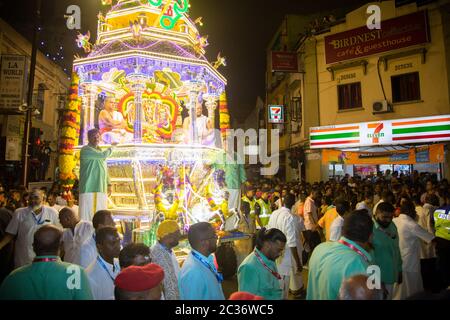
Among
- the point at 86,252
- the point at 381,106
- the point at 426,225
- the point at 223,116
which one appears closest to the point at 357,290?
the point at 86,252

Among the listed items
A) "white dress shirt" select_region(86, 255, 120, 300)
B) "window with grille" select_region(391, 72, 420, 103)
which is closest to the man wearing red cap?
"white dress shirt" select_region(86, 255, 120, 300)

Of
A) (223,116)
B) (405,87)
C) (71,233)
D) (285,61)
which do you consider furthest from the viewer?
(285,61)

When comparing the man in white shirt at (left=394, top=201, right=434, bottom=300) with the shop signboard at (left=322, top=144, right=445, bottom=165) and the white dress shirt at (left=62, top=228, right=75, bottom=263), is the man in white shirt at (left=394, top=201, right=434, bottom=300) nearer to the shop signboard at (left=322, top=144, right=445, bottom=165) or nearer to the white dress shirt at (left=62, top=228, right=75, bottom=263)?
the white dress shirt at (left=62, top=228, right=75, bottom=263)

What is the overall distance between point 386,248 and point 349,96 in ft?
49.3

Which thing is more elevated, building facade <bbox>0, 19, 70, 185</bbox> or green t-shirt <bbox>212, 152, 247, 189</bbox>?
building facade <bbox>0, 19, 70, 185</bbox>

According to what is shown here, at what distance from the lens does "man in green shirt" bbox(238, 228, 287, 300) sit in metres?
3.14

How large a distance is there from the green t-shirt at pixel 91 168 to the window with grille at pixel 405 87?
621 inches

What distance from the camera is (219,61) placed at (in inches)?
365

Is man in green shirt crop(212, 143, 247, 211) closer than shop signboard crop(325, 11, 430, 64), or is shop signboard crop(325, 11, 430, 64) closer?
man in green shirt crop(212, 143, 247, 211)

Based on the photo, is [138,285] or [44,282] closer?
[138,285]

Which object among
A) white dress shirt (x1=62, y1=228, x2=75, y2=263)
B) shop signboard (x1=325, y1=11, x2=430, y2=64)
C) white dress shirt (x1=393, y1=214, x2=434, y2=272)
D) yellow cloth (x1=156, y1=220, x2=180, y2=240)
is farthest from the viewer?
shop signboard (x1=325, y1=11, x2=430, y2=64)

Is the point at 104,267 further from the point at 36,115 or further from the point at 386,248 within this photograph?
the point at 36,115

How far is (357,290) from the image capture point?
89.8 inches

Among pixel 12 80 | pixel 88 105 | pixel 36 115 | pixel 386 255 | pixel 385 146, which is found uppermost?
pixel 12 80
